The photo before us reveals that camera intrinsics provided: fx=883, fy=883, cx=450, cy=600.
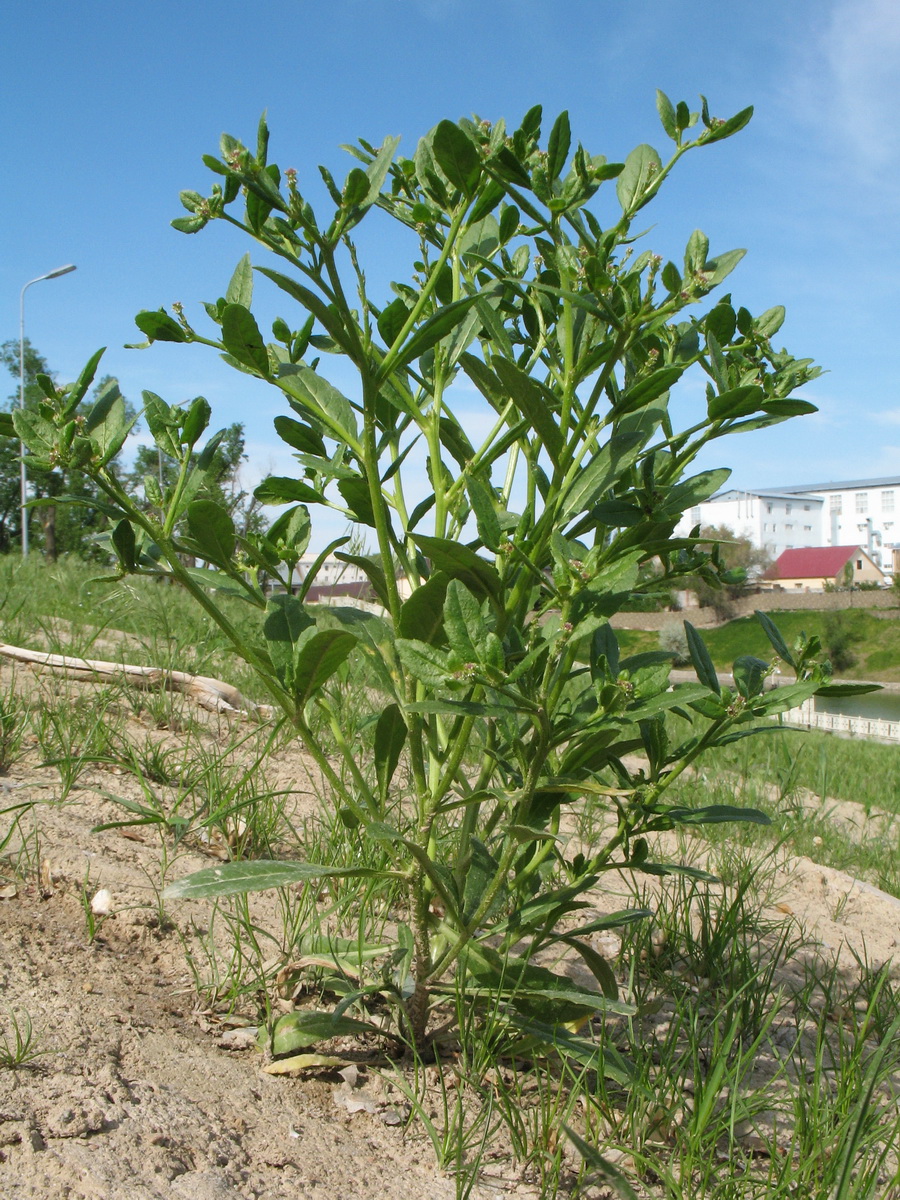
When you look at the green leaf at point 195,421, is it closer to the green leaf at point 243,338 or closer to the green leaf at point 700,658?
the green leaf at point 243,338

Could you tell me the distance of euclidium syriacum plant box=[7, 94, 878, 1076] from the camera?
127 centimetres

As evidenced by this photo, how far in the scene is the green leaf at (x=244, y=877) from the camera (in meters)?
1.22

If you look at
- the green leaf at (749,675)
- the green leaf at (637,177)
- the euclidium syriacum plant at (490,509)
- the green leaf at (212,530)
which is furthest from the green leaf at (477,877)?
the green leaf at (637,177)

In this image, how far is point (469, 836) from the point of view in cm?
157

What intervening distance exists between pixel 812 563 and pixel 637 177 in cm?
6640

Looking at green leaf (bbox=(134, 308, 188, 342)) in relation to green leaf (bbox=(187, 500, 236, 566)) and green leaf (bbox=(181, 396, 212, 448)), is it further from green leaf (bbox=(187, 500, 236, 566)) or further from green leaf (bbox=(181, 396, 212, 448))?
green leaf (bbox=(187, 500, 236, 566))

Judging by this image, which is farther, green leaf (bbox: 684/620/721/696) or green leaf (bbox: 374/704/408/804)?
green leaf (bbox: 374/704/408/804)

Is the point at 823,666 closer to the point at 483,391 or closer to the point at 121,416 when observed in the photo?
the point at 483,391

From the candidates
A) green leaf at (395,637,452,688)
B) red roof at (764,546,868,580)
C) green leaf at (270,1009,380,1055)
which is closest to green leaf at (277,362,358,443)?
green leaf at (395,637,452,688)

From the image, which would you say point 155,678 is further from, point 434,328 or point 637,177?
point 637,177

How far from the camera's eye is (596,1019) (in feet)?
6.29

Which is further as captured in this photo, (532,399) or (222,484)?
(222,484)

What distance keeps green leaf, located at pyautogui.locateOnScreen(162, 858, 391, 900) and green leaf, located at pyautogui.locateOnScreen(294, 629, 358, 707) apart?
26 cm

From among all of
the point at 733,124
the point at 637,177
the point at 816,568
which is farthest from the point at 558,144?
the point at 816,568
